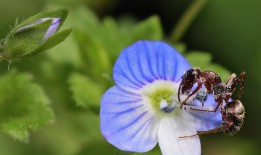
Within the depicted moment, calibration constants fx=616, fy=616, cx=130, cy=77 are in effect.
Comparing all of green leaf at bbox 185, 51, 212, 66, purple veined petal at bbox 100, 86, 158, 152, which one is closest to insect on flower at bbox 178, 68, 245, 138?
purple veined petal at bbox 100, 86, 158, 152

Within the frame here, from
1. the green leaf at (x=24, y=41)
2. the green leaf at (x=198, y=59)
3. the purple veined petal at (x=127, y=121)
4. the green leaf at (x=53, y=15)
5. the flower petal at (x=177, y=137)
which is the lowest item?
the flower petal at (x=177, y=137)

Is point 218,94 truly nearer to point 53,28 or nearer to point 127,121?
point 127,121

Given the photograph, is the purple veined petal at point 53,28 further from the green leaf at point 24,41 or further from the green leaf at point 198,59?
the green leaf at point 198,59

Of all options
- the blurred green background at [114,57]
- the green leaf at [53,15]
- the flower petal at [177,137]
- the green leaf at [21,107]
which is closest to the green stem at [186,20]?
the blurred green background at [114,57]

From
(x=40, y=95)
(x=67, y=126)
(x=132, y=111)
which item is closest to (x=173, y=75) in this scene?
(x=132, y=111)

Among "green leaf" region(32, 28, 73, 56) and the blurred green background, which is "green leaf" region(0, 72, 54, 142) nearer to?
the blurred green background

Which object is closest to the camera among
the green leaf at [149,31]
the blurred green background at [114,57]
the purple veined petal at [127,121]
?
the purple veined petal at [127,121]

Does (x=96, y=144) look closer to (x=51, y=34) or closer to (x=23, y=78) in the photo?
(x=23, y=78)
